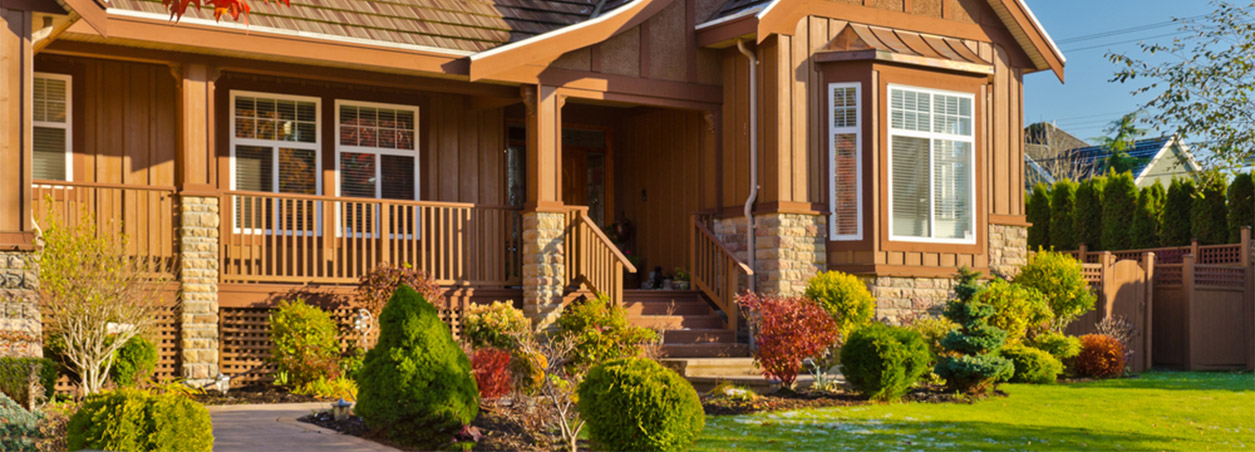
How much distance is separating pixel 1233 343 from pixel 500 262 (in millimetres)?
11532

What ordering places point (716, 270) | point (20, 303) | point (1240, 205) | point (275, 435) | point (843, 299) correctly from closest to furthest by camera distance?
point (275, 435), point (20, 303), point (843, 299), point (716, 270), point (1240, 205)

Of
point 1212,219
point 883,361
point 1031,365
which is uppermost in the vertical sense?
point 1212,219

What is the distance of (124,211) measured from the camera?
42.9 ft

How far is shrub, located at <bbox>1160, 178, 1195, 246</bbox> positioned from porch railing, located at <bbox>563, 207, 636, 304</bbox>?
12.1 meters

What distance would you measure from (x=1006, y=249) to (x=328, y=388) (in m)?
9.62

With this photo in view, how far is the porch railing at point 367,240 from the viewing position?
13.9 m

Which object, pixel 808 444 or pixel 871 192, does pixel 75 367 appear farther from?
pixel 871 192

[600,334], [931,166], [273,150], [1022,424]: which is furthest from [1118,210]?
[273,150]

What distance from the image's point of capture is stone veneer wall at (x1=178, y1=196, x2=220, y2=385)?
12906 millimetres

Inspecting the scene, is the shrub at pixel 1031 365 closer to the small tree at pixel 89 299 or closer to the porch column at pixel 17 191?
the small tree at pixel 89 299

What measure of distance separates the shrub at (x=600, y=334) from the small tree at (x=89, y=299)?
13.7ft

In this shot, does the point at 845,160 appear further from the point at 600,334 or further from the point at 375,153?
the point at 375,153

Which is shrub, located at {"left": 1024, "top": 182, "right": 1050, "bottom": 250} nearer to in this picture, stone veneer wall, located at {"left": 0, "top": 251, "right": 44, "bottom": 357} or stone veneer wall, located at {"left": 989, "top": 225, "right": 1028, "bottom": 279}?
stone veneer wall, located at {"left": 989, "top": 225, "right": 1028, "bottom": 279}

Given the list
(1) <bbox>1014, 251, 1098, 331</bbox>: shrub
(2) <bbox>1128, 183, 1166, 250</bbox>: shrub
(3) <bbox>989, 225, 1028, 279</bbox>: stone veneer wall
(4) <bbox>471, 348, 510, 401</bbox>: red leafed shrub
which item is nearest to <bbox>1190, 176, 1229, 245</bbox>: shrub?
(2) <bbox>1128, 183, 1166, 250</bbox>: shrub
